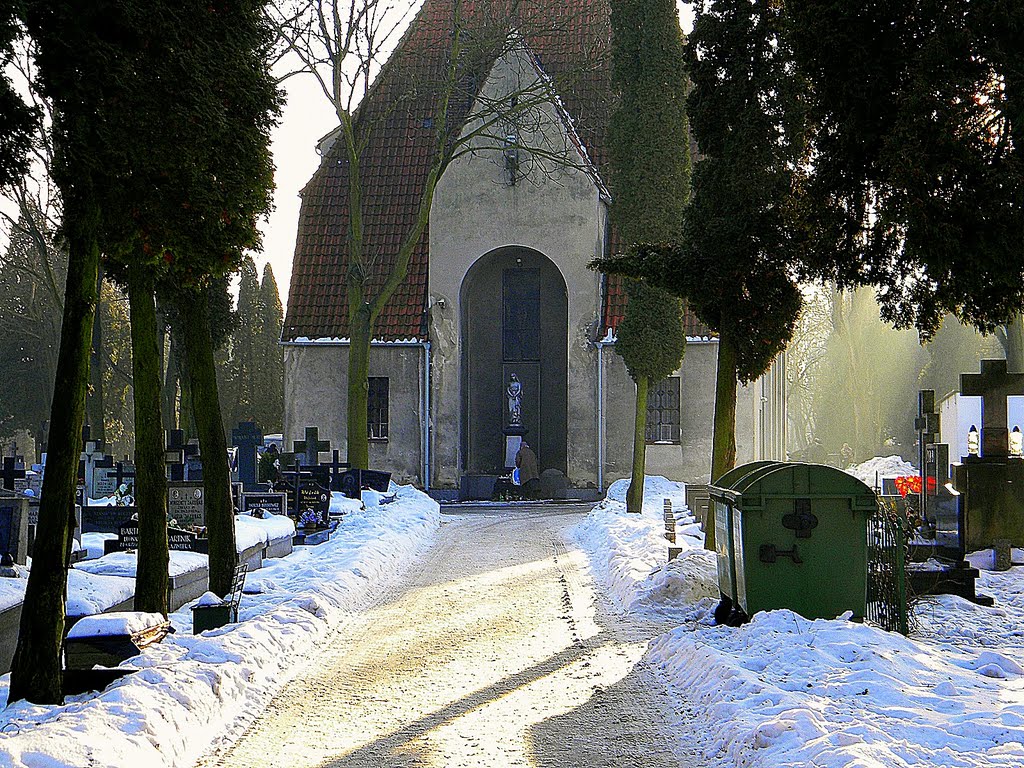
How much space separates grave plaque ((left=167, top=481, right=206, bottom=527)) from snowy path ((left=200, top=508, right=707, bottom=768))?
3.28m

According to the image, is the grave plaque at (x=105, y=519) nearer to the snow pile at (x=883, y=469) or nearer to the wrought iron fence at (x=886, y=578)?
the wrought iron fence at (x=886, y=578)

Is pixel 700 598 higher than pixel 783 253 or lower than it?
lower

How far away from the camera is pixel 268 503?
19578 millimetres

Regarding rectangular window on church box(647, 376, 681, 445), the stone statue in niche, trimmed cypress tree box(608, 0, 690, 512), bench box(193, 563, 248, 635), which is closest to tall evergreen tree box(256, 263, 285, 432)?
the stone statue in niche

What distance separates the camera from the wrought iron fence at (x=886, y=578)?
34.7ft

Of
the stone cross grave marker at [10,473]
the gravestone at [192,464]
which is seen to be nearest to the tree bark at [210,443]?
the gravestone at [192,464]

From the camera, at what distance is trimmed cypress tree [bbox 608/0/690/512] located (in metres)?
26.6

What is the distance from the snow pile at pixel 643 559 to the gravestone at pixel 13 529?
21.0ft

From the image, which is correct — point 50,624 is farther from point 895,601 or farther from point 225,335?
point 225,335

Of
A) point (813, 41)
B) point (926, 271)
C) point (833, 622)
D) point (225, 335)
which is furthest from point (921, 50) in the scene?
point (225, 335)

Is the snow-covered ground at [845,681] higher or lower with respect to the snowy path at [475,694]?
higher

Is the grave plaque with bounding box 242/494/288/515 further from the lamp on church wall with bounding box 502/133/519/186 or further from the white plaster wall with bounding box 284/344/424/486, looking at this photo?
the lamp on church wall with bounding box 502/133/519/186

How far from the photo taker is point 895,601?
1077 centimetres

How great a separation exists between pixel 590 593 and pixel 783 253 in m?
4.92
